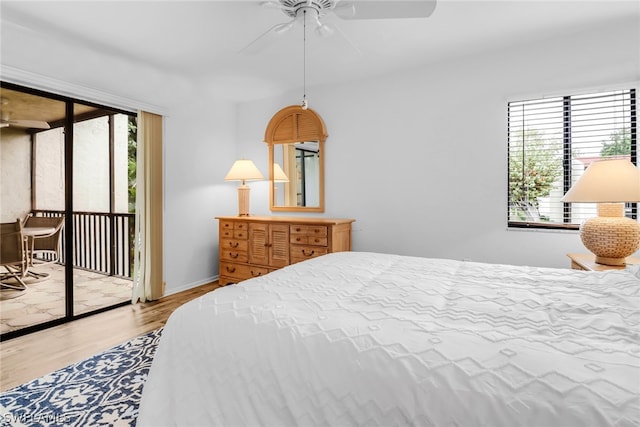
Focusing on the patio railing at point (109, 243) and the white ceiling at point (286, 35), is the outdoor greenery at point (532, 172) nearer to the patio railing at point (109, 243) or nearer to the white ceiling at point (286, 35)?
the white ceiling at point (286, 35)

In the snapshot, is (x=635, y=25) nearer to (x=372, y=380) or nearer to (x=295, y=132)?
(x=295, y=132)

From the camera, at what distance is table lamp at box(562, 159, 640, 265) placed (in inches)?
81.2

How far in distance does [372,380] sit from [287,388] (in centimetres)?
25

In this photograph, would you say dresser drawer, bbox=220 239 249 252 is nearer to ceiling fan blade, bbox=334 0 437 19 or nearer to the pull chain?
the pull chain

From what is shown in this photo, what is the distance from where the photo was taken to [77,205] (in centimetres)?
315

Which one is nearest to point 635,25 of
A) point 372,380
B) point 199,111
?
point 372,380

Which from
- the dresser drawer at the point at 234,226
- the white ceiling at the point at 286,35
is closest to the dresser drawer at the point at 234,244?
the dresser drawer at the point at 234,226

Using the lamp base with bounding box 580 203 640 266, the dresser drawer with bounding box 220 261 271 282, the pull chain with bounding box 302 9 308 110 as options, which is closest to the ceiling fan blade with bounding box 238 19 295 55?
the pull chain with bounding box 302 9 308 110

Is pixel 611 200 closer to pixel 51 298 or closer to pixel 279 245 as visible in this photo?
pixel 279 245

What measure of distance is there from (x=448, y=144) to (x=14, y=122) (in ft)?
12.6

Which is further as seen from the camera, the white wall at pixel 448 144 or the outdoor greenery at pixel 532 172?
the outdoor greenery at pixel 532 172

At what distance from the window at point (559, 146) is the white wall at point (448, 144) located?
3.9 inches

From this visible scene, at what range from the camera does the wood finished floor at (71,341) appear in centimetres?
213

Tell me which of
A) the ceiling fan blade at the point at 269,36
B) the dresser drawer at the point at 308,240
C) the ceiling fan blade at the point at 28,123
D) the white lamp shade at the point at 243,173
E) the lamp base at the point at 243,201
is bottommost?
the dresser drawer at the point at 308,240
